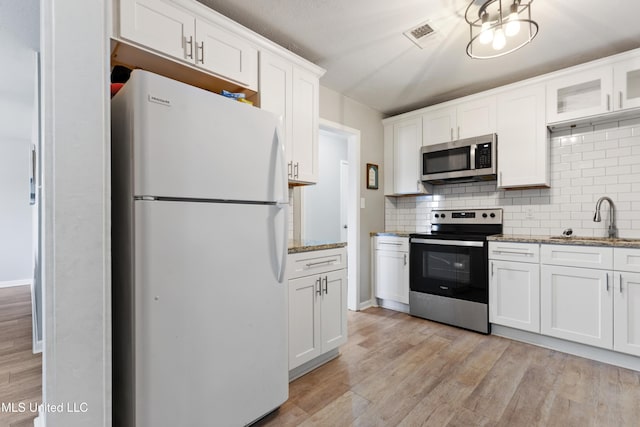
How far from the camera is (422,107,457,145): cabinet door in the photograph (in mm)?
3289

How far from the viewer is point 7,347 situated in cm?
254

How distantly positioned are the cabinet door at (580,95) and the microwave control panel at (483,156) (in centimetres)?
51

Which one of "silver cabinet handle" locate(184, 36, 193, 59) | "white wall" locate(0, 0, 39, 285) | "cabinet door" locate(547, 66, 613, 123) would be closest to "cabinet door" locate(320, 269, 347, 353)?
"silver cabinet handle" locate(184, 36, 193, 59)

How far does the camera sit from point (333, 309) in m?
2.29

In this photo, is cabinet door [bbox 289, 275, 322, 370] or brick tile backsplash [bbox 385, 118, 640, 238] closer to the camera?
cabinet door [bbox 289, 275, 322, 370]

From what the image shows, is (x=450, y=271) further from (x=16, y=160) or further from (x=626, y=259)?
(x=16, y=160)

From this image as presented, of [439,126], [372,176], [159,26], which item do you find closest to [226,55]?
[159,26]

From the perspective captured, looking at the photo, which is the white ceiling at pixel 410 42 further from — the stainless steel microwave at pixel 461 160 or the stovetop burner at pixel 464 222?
the stovetop burner at pixel 464 222

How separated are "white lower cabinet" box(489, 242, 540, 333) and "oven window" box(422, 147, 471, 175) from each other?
88cm

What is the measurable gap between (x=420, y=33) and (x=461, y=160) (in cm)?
142

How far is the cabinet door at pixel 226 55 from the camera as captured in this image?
6.01 feet

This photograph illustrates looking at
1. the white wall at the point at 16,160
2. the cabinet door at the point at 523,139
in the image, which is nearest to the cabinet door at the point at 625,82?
the cabinet door at the point at 523,139

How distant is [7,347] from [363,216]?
3425 mm

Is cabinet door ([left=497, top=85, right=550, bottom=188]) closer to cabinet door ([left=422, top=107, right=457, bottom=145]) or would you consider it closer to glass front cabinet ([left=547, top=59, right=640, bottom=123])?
glass front cabinet ([left=547, top=59, right=640, bottom=123])
